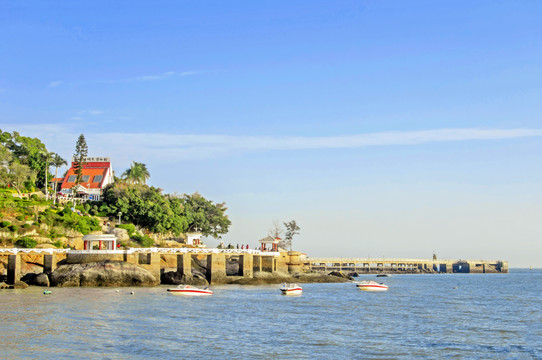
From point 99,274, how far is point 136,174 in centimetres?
7507

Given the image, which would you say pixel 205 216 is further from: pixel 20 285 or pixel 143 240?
pixel 20 285

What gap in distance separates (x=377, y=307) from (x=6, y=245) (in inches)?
2092

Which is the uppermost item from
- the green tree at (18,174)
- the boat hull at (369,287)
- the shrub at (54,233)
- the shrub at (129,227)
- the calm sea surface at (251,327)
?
the green tree at (18,174)

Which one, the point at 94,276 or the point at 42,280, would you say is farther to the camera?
the point at 94,276

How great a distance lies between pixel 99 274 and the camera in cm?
7638

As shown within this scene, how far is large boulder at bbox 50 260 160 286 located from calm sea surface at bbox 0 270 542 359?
3.66 metres

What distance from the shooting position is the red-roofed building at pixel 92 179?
128125 millimetres

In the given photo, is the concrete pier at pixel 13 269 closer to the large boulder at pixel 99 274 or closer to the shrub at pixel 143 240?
the large boulder at pixel 99 274

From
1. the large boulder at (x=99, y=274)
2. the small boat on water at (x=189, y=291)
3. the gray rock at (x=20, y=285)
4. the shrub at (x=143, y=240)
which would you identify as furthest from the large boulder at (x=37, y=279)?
the shrub at (x=143, y=240)

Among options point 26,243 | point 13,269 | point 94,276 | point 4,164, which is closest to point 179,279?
point 94,276

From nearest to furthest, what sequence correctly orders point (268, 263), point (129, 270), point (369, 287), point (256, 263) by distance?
point (129, 270)
point (369, 287)
point (256, 263)
point (268, 263)

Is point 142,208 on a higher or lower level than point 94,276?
higher

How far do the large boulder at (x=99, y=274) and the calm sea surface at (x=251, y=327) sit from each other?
3.66m

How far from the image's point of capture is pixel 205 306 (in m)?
60.7
